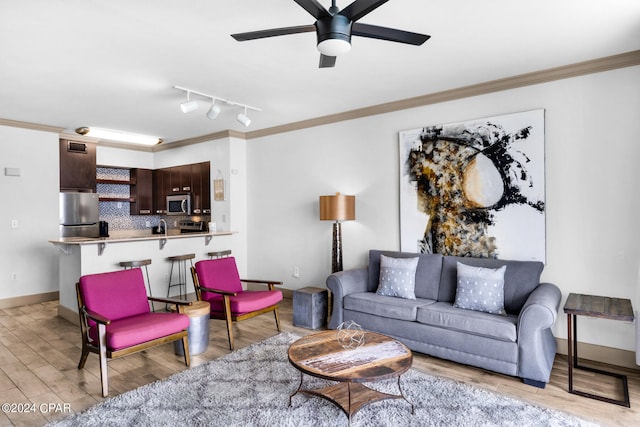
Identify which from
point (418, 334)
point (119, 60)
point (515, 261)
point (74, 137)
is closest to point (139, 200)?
point (74, 137)

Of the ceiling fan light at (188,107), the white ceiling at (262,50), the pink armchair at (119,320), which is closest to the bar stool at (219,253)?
the pink armchair at (119,320)

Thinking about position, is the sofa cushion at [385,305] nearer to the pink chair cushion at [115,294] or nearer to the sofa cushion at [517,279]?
the sofa cushion at [517,279]

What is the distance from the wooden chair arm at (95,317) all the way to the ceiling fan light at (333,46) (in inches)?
95.2

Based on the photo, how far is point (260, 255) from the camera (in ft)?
20.0

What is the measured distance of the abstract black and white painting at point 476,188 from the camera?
363 cm

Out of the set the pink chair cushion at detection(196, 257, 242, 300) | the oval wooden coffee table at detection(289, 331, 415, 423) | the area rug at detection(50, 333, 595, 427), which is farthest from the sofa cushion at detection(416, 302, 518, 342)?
the pink chair cushion at detection(196, 257, 242, 300)

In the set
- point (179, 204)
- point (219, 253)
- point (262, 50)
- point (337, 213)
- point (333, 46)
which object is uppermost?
point (262, 50)

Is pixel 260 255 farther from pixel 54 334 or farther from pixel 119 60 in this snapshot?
pixel 119 60

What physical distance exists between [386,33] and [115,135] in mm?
5228

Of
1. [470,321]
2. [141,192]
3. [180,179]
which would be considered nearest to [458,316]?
[470,321]

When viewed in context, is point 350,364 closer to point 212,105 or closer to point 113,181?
point 212,105

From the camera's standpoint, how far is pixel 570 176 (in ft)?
11.3

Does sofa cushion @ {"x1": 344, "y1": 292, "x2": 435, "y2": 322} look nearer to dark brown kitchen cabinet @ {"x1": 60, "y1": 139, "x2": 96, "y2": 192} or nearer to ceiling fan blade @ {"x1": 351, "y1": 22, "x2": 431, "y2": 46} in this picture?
ceiling fan blade @ {"x1": 351, "y1": 22, "x2": 431, "y2": 46}

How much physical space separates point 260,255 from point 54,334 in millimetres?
2837
